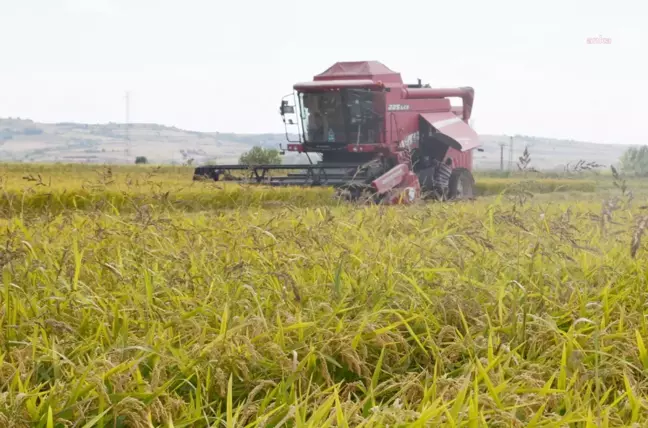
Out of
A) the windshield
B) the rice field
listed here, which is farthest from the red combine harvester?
the rice field

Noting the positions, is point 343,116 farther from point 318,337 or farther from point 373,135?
point 318,337

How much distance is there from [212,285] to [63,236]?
2289 millimetres

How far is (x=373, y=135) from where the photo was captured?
1948 cm

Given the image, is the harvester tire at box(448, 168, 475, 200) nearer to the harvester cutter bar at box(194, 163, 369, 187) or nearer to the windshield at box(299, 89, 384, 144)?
the windshield at box(299, 89, 384, 144)

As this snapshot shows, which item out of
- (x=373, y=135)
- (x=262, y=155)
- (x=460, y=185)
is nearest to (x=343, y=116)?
(x=373, y=135)

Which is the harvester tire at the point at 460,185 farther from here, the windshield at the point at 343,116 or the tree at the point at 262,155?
the tree at the point at 262,155

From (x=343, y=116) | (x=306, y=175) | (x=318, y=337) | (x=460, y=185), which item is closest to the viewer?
(x=318, y=337)

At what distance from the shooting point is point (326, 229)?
5.57m

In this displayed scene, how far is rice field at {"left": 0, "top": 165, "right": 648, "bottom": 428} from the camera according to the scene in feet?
9.07

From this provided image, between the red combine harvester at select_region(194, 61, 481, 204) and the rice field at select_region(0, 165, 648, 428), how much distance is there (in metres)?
12.1

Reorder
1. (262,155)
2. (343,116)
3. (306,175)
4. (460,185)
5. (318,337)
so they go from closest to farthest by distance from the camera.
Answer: (318,337) < (306,175) < (343,116) < (460,185) < (262,155)

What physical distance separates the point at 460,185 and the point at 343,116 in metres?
4.57

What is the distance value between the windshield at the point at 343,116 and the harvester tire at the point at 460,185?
306 centimetres

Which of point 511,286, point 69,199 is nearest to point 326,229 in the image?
point 511,286
